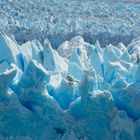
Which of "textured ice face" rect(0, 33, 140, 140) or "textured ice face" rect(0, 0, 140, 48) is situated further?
"textured ice face" rect(0, 0, 140, 48)

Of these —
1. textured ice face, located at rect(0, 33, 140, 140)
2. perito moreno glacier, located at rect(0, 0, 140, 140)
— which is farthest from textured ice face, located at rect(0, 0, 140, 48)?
textured ice face, located at rect(0, 33, 140, 140)

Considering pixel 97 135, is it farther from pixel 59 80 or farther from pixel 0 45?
pixel 0 45

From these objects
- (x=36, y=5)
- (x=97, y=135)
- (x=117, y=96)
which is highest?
(x=117, y=96)

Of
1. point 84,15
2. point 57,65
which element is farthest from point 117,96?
point 84,15

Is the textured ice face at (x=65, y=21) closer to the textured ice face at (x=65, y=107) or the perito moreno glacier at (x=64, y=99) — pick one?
the perito moreno glacier at (x=64, y=99)

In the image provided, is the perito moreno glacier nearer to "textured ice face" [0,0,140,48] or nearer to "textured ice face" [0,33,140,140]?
"textured ice face" [0,33,140,140]

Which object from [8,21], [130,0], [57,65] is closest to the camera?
[57,65]

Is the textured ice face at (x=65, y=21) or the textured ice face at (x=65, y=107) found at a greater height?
the textured ice face at (x=65, y=107)

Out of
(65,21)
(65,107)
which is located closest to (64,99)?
(65,107)

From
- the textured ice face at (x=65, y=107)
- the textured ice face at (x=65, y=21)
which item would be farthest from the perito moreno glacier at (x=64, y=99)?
the textured ice face at (x=65, y=21)

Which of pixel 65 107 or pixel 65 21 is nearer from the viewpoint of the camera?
pixel 65 107

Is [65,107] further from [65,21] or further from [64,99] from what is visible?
[65,21]
